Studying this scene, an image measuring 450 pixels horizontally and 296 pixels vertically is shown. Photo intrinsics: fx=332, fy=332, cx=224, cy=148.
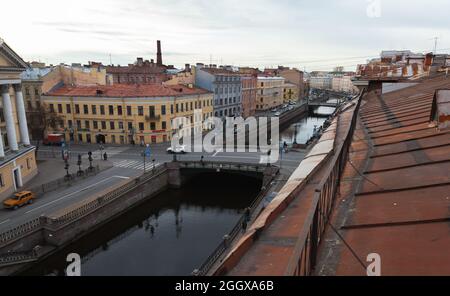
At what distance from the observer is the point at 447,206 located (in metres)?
4.21

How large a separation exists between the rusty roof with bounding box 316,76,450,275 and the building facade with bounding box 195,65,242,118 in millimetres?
50335

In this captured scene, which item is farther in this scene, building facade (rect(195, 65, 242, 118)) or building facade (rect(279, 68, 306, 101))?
building facade (rect(279, 68, 306, 101))

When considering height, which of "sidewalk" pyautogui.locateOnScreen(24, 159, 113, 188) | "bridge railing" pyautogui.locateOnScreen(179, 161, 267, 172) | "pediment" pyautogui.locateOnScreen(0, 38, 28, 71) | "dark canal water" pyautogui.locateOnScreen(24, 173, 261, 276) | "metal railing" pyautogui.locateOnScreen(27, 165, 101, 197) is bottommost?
"dark canal water" pyautogui.locateOnScreen(24, 173, 261, 276)

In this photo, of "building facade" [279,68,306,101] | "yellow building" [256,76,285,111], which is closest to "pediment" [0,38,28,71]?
"yellow building" [256,76,285,111]

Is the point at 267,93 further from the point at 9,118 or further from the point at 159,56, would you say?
the point at 9,118

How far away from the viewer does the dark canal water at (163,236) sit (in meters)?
20.8

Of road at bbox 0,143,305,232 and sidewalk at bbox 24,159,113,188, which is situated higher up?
sidewalk at bbox 24,159,113,188

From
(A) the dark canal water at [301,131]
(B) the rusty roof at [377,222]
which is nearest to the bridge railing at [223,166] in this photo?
(A) the dark canal water at [301,131]

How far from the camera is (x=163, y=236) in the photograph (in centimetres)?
2500

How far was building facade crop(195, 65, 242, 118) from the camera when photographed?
57.3 m

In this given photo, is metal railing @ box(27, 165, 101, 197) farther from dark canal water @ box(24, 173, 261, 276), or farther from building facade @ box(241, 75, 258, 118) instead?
building facade @ box(241, 75, 258, 118)

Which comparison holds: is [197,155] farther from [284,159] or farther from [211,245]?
[211,245]

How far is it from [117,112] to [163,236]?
76.4ft
